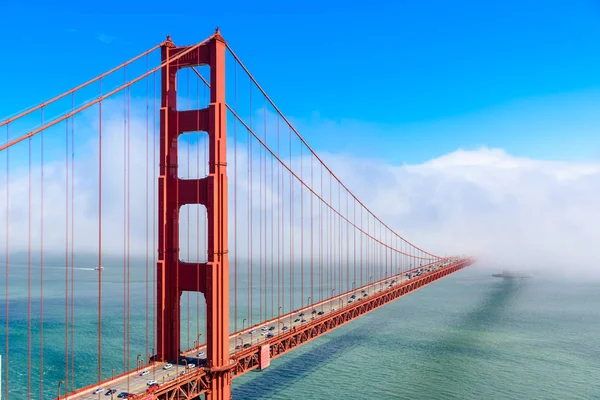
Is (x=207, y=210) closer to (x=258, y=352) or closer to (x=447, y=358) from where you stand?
(x=258, y=352)

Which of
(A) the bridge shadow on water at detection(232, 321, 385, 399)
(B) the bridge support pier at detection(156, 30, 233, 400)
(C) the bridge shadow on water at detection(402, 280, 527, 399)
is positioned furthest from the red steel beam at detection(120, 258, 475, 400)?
(C) the bridge shadow on water at detection(402, 280, 527, 399)

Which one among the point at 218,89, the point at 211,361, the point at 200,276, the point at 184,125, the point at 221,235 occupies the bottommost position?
the point at 211,361

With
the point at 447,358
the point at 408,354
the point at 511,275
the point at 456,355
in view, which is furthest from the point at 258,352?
the point at 511,275

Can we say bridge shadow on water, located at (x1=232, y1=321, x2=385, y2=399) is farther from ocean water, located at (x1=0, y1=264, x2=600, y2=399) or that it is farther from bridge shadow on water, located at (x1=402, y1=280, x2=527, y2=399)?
bridge shadow on water, located at (x1=402, y1=280, x2=527, y2=399)

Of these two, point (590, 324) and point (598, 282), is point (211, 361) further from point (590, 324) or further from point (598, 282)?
point (598, 282)

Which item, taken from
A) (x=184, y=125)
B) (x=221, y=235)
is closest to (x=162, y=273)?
(x=221, y=235)
